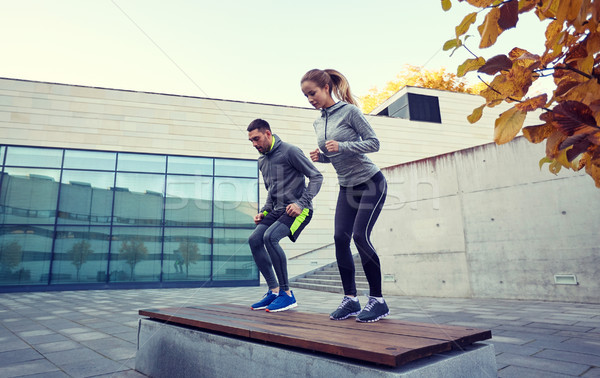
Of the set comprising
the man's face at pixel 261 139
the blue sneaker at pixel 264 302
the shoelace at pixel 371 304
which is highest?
the man's face at pixel 261 139

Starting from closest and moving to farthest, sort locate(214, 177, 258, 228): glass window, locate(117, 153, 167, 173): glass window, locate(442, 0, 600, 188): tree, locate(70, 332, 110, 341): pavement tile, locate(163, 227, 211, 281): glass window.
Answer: locate(442, 0, 600, 188): tree, locate(70, 332, 110, 341): pavement tile, locate(163, 227, 211, 281): glass window, locate(117, 153, 167, 173): glass window, locate(214, 177, 258, 228): glass window

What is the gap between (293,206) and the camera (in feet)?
10.3

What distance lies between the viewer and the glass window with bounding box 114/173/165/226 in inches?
523

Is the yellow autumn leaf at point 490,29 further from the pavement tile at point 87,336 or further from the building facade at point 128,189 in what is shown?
the building facade at point 128,189

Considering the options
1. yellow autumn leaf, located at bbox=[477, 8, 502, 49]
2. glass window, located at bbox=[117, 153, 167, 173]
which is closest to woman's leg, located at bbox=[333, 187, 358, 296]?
yellow autumn leaf, located at bbox=[477, 8, 502, 49]

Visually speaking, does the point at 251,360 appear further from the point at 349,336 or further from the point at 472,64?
the point at 472,64

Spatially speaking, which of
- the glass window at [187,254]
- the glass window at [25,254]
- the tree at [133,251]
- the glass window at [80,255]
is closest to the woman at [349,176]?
the glass window at [187,254]

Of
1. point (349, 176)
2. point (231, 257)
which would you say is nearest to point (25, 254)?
point (231, 257)

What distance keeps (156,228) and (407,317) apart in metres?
11.1

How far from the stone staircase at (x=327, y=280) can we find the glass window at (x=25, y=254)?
28.5ft

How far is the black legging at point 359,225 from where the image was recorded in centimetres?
247

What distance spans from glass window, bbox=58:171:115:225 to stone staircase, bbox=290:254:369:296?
753cm

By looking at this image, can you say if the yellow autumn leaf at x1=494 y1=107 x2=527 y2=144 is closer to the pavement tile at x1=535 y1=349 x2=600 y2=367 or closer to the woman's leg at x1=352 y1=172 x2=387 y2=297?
the woman's leg at x1=352 y1=172 x2=387 y2=297

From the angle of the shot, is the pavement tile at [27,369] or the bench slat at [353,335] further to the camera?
the pavement tile at [27,369]
